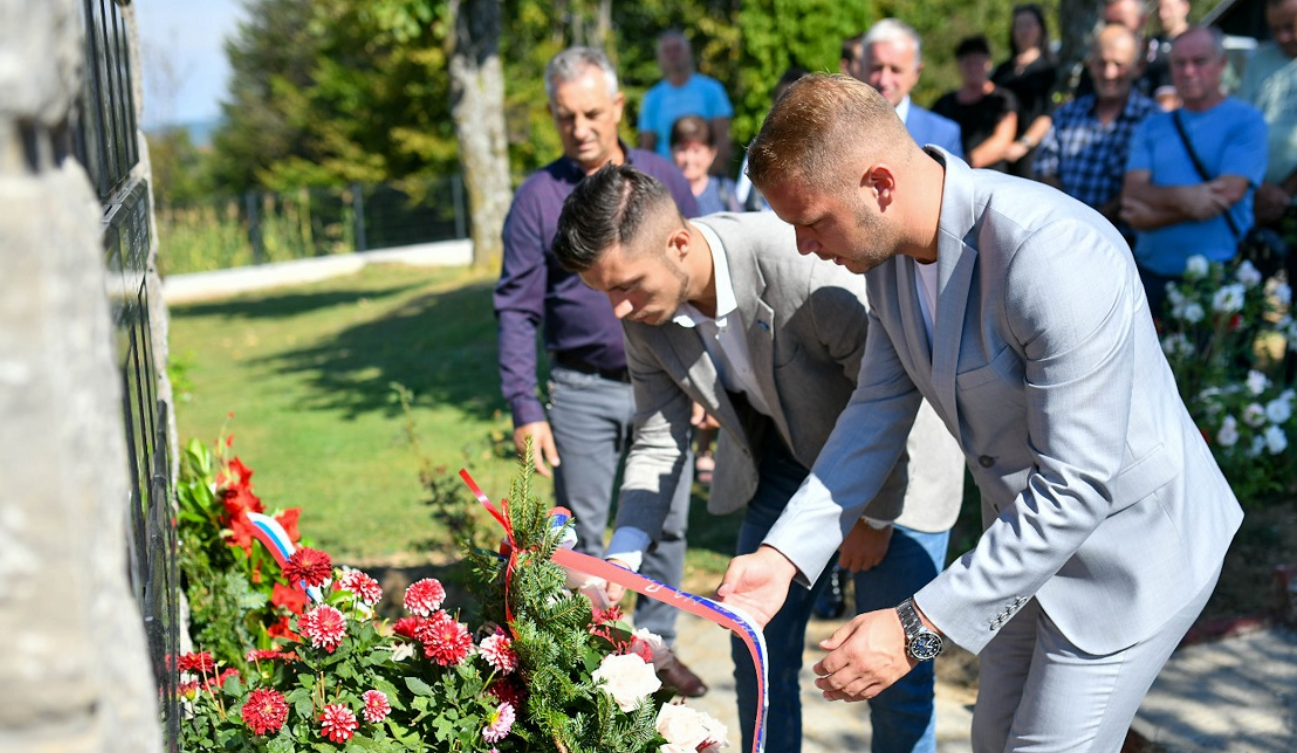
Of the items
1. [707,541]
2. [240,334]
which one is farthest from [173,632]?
[240,334]

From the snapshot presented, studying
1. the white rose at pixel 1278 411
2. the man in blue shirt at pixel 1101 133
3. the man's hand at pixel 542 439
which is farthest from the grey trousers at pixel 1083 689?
the man in blue shirt at pixel 1101 133

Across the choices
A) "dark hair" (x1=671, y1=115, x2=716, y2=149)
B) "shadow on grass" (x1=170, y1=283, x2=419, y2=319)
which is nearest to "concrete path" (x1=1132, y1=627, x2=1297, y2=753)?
"dark hair" (x1=671, y1=115, x2=716, y2=149)

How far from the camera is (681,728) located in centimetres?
221

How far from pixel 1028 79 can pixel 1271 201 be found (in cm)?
190

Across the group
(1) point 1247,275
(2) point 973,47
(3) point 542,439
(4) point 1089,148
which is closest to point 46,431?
(3) point 542,439

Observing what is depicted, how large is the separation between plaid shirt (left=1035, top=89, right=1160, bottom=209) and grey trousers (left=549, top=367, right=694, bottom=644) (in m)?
3.12

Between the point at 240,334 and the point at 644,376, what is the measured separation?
1346cm

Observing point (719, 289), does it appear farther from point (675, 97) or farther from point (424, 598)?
point (675, 97)

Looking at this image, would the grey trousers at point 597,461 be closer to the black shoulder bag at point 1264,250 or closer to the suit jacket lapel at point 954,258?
the suit jacket lapel at point 954,258

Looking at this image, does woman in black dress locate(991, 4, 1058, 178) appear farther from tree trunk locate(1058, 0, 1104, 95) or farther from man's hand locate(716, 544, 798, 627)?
man's hand locate(716, 544, 798, 627)

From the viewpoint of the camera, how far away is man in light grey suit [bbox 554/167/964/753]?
2758 millimetres

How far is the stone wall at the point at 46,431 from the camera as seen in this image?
749mm

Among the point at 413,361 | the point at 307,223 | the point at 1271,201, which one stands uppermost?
the point at 1271,201

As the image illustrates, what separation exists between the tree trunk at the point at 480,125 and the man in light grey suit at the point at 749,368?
15.1 meters
